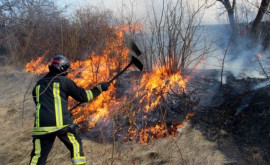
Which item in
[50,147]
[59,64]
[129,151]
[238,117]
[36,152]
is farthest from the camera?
[238,117]

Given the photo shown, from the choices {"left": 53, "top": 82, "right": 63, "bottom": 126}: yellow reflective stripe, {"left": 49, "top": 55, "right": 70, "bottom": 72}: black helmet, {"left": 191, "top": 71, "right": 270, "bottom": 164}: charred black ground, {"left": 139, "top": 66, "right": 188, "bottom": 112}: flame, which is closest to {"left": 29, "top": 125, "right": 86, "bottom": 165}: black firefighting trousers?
{"left": 53, "top": 82, "right": 63, "bottom": 126}: yellow reflective stripe

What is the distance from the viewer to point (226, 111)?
475cm

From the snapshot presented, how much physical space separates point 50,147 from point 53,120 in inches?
16.5

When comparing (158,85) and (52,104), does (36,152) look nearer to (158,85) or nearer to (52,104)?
(52,104)

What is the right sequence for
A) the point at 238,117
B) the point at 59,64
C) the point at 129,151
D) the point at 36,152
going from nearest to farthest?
the point at 36,152 → the point at 59,64 → the point at 129,151 → the point at 238,117

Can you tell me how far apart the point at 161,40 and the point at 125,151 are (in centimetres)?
301

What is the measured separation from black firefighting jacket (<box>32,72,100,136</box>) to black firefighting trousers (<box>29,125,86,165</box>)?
0.30 feet

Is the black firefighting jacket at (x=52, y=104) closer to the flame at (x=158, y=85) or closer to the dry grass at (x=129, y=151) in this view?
the dry grass at (x=129, y=151)

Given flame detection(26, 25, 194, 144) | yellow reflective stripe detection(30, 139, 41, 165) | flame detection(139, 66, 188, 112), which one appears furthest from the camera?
flame detection(139, 66, 188, 112)

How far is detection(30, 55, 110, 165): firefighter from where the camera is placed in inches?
124

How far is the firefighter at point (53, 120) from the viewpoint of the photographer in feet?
10.3

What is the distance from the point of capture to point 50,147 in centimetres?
322

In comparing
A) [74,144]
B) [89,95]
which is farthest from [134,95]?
[74,144]

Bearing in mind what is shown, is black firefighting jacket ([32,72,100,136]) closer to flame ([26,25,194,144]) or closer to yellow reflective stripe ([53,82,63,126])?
yellow reflective stripe ([53,82,63,126])
